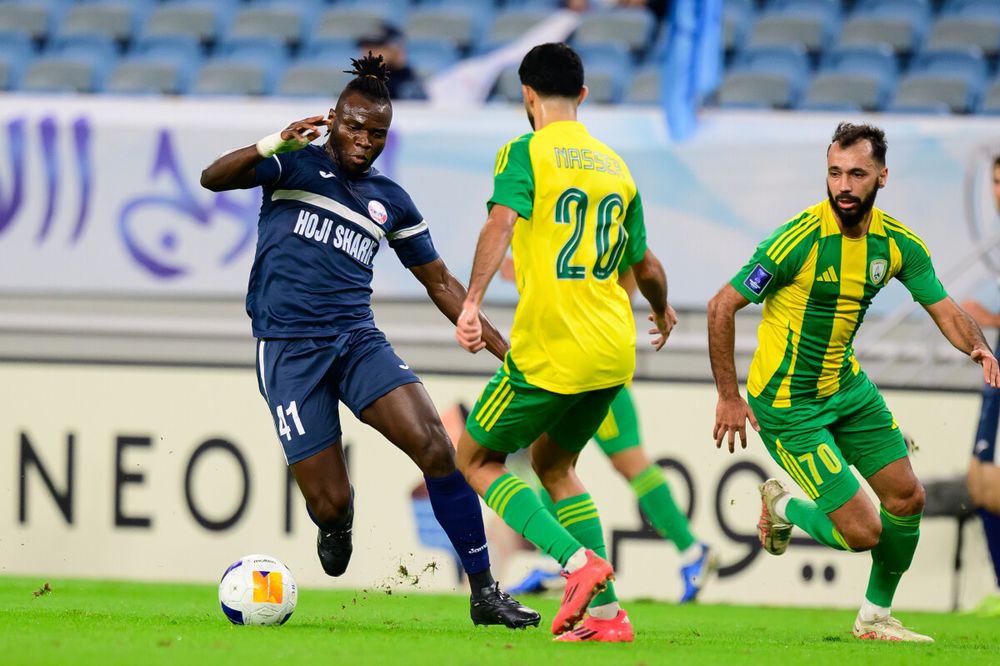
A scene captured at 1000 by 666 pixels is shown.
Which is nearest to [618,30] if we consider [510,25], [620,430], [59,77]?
[510,25]

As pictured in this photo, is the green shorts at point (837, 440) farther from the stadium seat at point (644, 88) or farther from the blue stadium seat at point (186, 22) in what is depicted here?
the blue stadium seat at point (186, 22)

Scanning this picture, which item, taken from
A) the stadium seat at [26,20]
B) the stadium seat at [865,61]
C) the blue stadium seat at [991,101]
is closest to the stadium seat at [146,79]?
the stadium seat at [26,20]

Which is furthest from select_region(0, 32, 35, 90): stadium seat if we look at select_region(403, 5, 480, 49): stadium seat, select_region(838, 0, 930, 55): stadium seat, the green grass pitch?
select_region(838, 0, 930, 55): stadium seat

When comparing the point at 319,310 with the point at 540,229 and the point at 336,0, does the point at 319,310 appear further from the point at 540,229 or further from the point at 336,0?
the point at 336,0

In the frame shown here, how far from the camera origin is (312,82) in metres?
11.8

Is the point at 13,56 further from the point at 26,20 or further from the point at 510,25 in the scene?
the point at 510,25

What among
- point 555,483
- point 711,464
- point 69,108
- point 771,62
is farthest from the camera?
point 771,62

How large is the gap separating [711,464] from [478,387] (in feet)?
5.36

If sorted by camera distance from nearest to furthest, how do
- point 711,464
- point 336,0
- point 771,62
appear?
point 711,464
point 771,62
point 336,0

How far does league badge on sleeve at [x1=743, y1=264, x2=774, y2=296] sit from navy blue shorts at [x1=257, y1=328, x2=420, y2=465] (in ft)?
4.88

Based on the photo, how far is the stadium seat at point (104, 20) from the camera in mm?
13148

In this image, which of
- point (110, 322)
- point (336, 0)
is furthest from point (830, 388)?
point (336, 0)

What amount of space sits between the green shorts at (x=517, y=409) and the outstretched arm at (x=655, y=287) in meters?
0.40

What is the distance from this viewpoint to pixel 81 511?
991 cm
